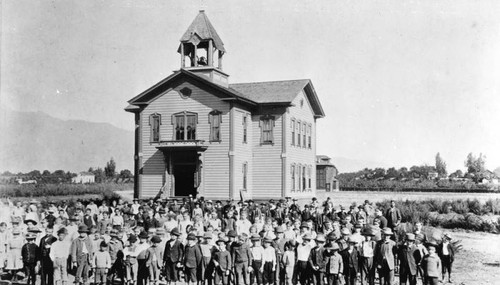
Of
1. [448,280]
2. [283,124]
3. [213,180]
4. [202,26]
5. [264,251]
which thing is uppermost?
[202,26]

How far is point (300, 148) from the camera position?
3672 cm

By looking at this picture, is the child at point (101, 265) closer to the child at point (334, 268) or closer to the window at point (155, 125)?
the child at point (334, 268)

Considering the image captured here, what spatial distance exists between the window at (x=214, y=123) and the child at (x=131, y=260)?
56.4 feet

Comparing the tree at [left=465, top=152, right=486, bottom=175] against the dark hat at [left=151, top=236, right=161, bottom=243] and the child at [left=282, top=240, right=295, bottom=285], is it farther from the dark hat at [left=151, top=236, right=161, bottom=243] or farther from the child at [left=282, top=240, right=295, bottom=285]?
the dark hat at [left=151, top=236, right=161, bottom=243]

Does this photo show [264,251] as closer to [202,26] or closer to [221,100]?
[221,100]

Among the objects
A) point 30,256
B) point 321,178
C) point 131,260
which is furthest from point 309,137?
point 321,178

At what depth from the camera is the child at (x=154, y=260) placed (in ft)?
44.7

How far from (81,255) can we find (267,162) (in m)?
21.0

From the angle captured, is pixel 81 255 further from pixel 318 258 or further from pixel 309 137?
pixel 309 137

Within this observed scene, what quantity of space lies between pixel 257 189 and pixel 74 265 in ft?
67.1

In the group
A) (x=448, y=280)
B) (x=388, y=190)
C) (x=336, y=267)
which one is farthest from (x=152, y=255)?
(x=388, y=190)

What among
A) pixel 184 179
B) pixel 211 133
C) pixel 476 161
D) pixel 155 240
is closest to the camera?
pixel 155 240

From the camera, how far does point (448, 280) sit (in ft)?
49.2

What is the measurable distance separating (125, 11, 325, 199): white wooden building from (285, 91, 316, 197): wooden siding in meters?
0.07
